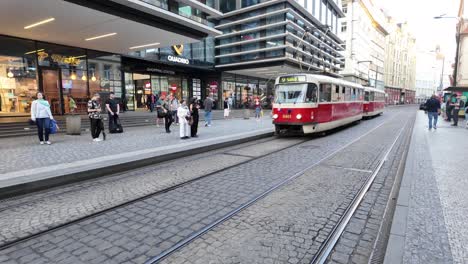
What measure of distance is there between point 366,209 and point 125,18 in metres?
12.9

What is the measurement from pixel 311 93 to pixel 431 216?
8.88m

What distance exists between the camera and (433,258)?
2.86 meters

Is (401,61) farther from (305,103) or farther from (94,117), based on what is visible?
(94,117)

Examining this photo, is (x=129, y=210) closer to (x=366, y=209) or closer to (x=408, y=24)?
(x=366, y=209)

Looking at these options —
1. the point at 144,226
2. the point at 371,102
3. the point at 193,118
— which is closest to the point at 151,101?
the point at 193,118

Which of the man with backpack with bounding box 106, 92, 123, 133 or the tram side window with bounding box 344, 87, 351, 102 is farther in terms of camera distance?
the tram side window with bounding box 344, 87, 351, 102

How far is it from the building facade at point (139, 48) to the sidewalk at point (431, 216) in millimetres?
12871

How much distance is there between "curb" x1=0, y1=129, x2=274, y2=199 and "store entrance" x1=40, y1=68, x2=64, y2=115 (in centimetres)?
1282

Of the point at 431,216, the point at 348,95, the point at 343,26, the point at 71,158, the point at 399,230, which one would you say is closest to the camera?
the point at 399,230

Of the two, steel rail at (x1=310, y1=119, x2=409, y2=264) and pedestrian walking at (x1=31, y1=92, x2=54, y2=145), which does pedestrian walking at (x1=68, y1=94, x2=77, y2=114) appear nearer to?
pedestrian walking at (x1=31, y1=92, x2=54, y2=145)

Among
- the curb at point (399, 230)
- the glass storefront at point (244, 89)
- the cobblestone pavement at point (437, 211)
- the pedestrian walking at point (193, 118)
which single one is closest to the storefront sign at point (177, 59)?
the glass storefront at point (244, 89)

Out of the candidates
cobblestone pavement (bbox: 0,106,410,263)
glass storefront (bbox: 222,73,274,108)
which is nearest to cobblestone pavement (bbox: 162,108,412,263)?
cobblestone pavement (bbox: 0,106,410,263)

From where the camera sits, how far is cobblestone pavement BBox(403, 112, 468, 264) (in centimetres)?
296

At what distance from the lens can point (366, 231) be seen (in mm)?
3740
